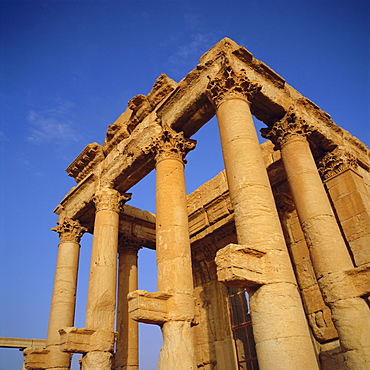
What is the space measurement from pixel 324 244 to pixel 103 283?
6.27 m

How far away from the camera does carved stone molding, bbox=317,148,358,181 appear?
1038cm

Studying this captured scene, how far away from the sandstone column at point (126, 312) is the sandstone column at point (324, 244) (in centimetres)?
800

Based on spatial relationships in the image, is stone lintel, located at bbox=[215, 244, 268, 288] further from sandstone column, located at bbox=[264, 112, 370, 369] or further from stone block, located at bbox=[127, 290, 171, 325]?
sandstone column, located at bbox=[264, 112, 370, 369]

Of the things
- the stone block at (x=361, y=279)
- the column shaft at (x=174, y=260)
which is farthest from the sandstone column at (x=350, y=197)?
the column shaft at (x=174, y=260)

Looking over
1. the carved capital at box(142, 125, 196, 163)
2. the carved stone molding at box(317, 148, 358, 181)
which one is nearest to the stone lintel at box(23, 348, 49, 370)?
the carved capital at box(142, 125, 196, 163)

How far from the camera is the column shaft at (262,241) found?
506 cm

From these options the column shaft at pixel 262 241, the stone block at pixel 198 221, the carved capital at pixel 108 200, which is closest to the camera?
the column shaft at pixel 262 241

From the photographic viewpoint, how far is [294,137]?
9.56 m

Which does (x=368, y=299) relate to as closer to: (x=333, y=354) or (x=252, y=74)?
(x=333, y=354)

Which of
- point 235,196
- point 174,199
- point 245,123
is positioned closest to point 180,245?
point 174,199

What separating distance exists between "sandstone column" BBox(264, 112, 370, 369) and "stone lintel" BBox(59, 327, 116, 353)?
19.3 feet

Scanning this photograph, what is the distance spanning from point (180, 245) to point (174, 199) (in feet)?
4.07

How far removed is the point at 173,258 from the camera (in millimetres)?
7734

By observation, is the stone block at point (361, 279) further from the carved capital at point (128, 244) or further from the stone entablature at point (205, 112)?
the carved capital at point (128, 244)
